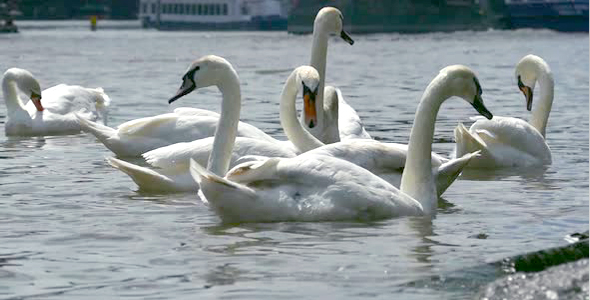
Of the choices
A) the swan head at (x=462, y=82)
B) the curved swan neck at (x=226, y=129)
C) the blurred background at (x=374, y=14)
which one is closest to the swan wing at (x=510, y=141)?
the swan head at (x=462, y=82)

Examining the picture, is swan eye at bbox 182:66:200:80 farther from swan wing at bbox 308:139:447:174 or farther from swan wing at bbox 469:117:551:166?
swan wing at bbox 469:117:551:166

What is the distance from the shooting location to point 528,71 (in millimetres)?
14859

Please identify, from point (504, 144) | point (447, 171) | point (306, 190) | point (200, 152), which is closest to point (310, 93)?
point (200, 152)

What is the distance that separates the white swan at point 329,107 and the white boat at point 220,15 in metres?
126

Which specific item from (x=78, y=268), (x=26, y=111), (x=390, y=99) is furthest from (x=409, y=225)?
(x=390, y=99)

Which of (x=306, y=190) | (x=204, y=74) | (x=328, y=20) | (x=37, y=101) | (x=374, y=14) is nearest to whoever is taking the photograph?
(x=306, y=190)

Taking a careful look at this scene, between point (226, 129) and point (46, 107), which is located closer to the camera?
point (226, 129)

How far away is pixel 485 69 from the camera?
40.7 meters

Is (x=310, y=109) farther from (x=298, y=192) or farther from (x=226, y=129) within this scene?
(x=298, y=192)

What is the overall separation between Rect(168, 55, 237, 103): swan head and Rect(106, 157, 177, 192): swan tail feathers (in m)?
0.72

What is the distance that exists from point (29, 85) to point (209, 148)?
7064mm

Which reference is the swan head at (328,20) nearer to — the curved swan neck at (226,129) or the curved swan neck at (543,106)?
the curved swan neck at (543,106)

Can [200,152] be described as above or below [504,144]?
above

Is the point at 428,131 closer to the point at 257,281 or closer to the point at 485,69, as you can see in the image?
the point at 257,281
